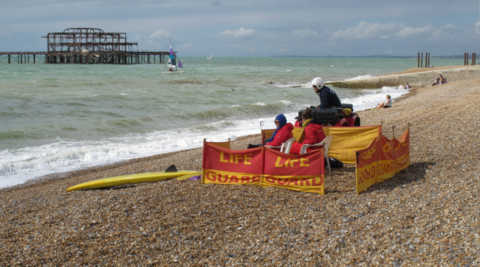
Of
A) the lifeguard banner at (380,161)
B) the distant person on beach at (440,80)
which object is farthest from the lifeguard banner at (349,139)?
the distant person on beach at (440,80)

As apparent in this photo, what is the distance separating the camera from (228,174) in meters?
7.08

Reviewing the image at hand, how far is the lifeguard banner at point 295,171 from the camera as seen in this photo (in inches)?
254

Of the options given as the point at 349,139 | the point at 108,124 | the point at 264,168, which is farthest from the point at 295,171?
the point at 108,124

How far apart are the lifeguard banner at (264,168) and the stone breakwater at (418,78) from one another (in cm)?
3230

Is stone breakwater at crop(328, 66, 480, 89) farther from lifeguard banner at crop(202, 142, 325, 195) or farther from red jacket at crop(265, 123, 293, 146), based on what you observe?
lifeguard banner at crop(202, 142, 325, 195)

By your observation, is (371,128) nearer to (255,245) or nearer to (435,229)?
(435,229)

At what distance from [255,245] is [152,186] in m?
2.96

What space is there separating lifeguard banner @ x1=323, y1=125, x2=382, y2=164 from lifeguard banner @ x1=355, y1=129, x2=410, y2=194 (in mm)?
681

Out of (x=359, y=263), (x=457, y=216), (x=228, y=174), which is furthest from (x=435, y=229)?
(x=228, y=174)

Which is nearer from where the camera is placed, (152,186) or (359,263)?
(359,263)

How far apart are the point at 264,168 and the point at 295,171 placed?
544mm

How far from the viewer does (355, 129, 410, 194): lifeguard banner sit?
20.7 ft

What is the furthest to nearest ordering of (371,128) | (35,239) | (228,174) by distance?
1. (371,128)
2. (228,174)
3. (35,239)

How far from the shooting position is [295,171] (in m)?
6.62
